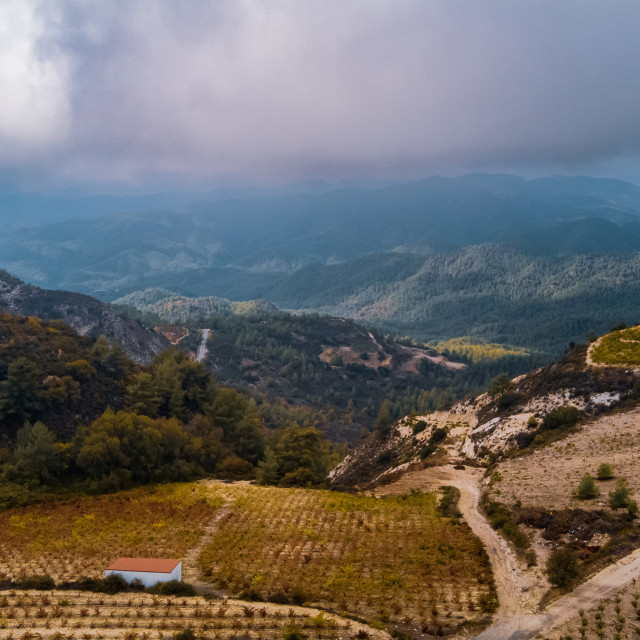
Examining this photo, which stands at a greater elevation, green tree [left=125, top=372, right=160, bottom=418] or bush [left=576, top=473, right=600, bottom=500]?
green tree [left=125, top=372, right=160, bottom=418]

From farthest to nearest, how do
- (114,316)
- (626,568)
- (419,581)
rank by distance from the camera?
1. (114,316)
2. (419,581)
3. (626,568)

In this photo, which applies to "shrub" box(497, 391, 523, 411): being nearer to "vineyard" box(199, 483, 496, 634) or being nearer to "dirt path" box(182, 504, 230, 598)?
"vineyard" box(199, 483, 496, 634)

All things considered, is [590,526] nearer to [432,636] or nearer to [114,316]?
[432,636]

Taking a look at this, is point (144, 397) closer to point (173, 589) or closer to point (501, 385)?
point (173, 589)

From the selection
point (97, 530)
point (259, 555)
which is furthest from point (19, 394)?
point (259, 555)

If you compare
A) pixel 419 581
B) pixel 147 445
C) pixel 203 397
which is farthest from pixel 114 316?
pixel 419 581

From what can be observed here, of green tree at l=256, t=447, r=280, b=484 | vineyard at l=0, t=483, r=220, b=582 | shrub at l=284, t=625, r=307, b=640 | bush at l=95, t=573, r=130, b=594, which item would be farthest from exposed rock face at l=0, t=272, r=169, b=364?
shrub at l=284, t=625, r=307, b=640

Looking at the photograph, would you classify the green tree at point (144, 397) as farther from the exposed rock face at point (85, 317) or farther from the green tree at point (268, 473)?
the exposed rock face at point (85, 317)
